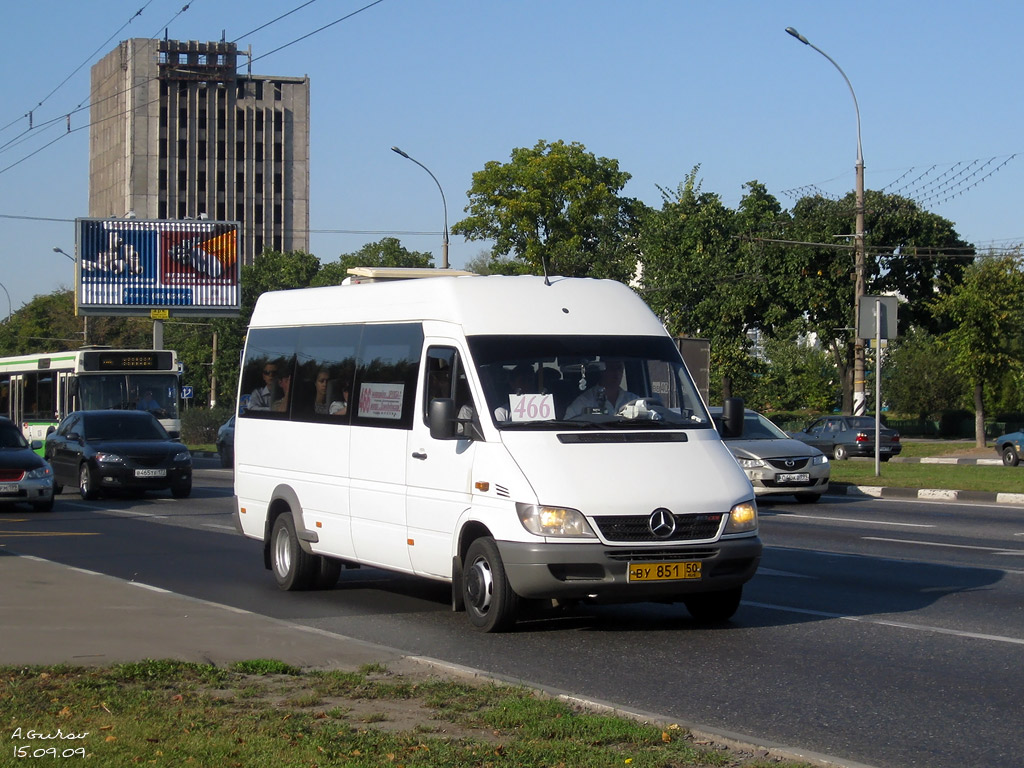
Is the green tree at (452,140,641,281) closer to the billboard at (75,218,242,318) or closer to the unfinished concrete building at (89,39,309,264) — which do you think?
the billboard at (75,218,242,318)

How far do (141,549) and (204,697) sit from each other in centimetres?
939

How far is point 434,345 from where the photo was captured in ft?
33.6

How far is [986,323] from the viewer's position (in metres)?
44.2

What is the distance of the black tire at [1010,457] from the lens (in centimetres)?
3716

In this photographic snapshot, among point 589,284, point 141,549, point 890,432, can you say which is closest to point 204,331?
point 890,432

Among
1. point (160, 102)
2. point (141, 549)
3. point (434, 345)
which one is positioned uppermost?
point (160, 102)

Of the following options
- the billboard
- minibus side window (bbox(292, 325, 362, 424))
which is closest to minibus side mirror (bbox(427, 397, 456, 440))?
minibus side window (bbox(292, 325, 362, 424))

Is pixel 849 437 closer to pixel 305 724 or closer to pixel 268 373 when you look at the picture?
pixel 268 373

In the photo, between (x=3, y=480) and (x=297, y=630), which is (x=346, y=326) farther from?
(x=3, y=480)

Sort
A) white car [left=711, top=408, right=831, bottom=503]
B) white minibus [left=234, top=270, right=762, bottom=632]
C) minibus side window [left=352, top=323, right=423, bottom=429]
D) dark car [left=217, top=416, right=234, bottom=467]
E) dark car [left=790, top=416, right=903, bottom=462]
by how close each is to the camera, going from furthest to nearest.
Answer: dark car [left=790, top=416, right=903, bottom=462] → dark car [left=217, top=416, right=234, bottom=467] → white car [left=711, top=408, right=831, bottom=503] → minibus side window [left=352, top=323, right=423, bottom=429] → white minibus [left=234, top=270, right=762, bottom=632]

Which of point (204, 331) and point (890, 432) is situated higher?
point (204, 331)

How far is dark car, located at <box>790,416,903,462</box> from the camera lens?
140 feet

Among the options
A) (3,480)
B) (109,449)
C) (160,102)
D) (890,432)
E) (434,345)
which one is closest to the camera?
(434,345)

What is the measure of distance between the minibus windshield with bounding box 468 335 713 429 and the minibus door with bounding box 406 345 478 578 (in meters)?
0.25
